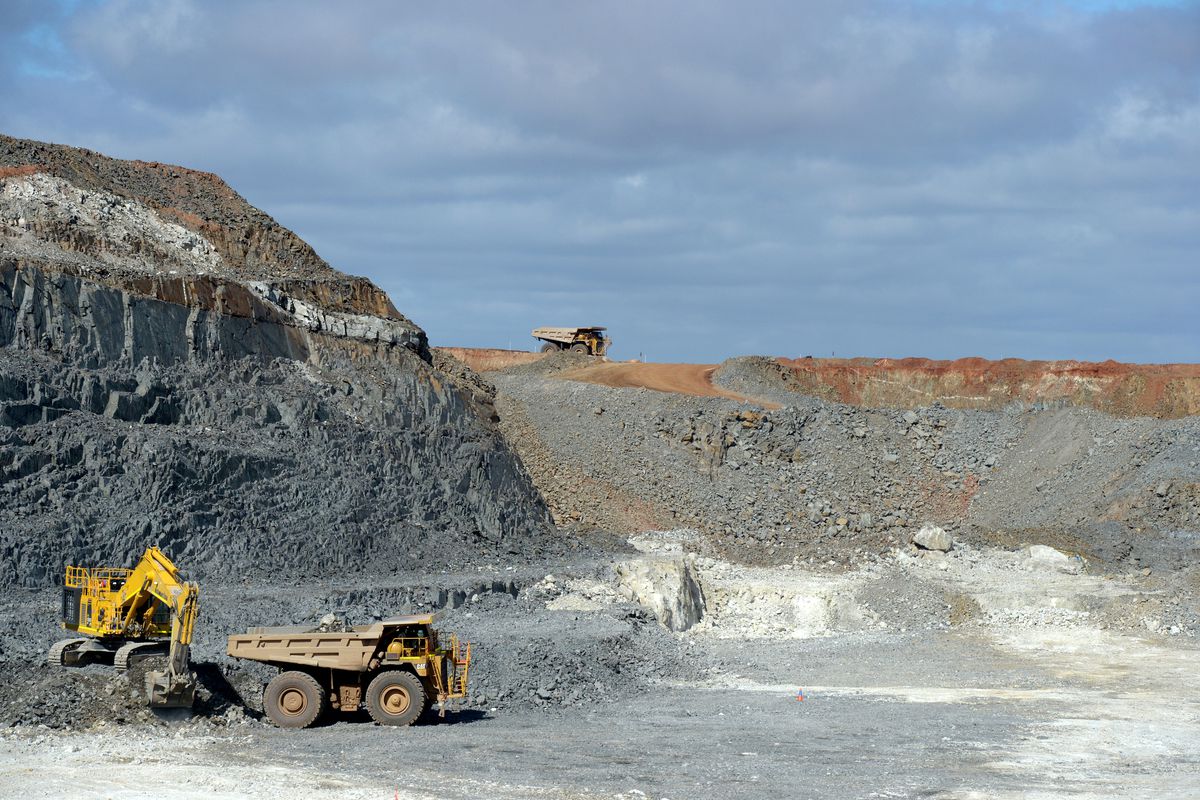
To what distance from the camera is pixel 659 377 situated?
170ft

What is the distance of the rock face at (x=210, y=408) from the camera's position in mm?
26891

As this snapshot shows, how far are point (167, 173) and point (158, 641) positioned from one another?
2703 centimetres

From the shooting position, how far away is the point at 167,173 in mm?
42812

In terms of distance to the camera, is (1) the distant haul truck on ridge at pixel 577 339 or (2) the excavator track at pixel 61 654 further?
(1) the distant haul truck on ridge at pixel 577 339

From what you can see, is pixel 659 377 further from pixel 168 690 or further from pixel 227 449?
pixel 168 690

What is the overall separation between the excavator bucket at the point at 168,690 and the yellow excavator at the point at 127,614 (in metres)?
0.40

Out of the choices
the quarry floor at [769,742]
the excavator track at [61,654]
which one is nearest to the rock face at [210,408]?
the excavator track at [61,654]

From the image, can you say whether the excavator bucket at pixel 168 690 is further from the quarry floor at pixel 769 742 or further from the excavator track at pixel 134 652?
the excavator track at pixel 134 652

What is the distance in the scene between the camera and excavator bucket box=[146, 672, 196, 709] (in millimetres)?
17297

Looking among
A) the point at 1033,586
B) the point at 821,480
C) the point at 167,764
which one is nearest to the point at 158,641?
the point at 167,764

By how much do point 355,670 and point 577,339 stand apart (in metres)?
42.6

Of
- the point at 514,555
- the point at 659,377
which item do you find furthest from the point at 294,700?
the point at 659,377

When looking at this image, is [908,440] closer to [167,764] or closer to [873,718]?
[873,718]

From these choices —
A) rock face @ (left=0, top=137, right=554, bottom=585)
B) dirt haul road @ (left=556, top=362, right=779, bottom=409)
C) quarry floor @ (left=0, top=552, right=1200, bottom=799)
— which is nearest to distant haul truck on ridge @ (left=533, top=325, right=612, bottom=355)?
dirt haul road @ (left=556, top=362, right=779, bottom=409)
